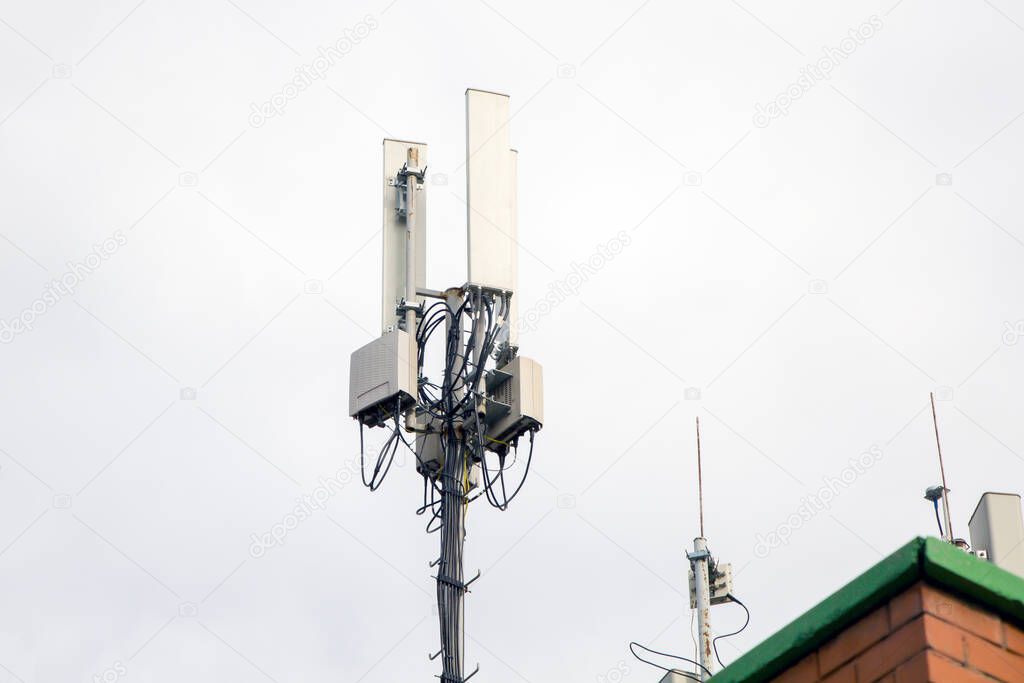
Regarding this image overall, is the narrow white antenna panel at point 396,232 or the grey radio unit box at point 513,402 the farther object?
the narrow white antenna panel at point 396,232

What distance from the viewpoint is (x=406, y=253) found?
56.9ft

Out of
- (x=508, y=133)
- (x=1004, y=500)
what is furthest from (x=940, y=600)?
(x=508, y=133)

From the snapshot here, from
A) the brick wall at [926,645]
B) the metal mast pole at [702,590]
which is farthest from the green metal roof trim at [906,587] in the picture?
the metal mast pole at [702,590]

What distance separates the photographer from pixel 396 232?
17.5 m

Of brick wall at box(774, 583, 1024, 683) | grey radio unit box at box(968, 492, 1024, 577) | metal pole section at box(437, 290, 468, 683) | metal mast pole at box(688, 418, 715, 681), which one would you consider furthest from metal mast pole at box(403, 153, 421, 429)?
brick wall at box(774, 583, 1024, 683)

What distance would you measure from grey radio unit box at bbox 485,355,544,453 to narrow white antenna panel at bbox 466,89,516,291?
859 millimetres

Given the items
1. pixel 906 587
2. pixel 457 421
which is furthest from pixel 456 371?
pixel 906 587

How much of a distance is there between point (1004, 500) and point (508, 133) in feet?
19.5

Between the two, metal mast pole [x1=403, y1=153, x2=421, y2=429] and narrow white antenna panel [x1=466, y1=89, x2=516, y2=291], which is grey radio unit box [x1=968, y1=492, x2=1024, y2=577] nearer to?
narrow white antenna panel [x1=466, y1=89, x2=516, y2=291]

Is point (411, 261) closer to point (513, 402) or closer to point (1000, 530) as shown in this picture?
point (513, 402)

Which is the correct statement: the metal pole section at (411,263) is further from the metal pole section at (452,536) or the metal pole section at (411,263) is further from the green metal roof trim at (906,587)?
the green metal roof trim at (906,587)

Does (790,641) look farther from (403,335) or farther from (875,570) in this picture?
(403,335)

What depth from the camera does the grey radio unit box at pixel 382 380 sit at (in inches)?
626

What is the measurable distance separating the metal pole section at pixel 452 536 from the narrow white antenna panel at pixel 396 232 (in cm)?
54
